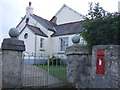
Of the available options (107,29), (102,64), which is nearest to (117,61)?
(102,64)

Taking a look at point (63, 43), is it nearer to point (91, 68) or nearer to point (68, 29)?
point (68, 29)

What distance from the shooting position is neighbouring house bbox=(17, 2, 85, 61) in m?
18.3

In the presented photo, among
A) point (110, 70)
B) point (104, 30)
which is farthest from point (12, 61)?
point (104, 30)

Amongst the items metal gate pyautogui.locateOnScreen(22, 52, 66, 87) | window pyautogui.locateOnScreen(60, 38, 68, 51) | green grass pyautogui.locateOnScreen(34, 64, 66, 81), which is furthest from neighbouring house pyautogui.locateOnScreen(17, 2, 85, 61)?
metal gate pyautogui.locateOnScreen(22, 52, 66, 87)

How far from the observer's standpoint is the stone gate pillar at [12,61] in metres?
6.01

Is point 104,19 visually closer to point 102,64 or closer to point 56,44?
point 102,64

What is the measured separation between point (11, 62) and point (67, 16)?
1697cm

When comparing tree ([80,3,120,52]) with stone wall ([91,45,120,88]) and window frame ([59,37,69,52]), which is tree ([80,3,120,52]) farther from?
window frame ([59,37,69,52])

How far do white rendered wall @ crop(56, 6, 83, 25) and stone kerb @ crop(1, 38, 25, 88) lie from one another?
616 inches

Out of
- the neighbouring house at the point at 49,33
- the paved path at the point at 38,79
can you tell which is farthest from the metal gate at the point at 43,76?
the neighbouring house at the point at 49,33

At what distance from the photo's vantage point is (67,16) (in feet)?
72.9

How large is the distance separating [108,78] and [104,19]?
123 inches

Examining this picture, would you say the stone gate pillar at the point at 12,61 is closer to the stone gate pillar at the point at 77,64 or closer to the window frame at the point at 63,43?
the stone gate pillar at the point at 77,64

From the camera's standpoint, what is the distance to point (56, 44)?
19641mm
